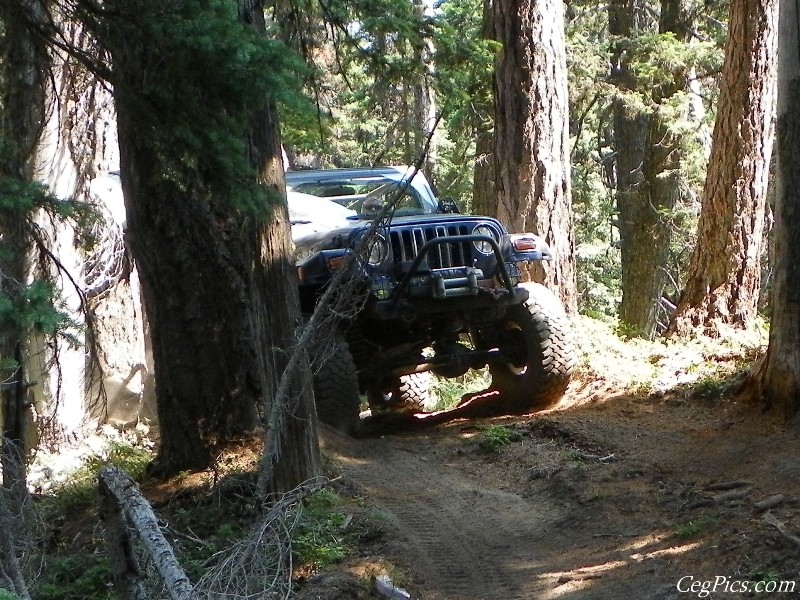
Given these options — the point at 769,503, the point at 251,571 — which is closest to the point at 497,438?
the point at 769,503

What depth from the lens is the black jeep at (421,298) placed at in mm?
8398

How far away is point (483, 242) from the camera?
9.01 m

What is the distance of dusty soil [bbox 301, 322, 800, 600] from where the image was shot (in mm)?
5121

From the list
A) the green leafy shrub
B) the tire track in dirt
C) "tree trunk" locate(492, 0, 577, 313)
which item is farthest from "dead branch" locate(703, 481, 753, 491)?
"tree trunk" locate(492, 0, 577, 313)

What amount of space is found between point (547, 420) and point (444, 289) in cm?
162

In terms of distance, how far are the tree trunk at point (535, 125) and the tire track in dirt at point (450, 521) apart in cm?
420

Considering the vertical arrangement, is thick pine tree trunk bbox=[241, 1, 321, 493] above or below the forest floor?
above

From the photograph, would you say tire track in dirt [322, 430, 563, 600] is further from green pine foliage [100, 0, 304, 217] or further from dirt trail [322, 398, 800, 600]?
green pine foliage [100, 0, 304, 217]

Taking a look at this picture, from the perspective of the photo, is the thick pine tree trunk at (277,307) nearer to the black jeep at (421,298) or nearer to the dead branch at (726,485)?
the black jeep at (421,298)

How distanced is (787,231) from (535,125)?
481cm

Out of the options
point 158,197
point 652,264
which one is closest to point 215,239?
point 158,197

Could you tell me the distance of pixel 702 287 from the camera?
1128 cm

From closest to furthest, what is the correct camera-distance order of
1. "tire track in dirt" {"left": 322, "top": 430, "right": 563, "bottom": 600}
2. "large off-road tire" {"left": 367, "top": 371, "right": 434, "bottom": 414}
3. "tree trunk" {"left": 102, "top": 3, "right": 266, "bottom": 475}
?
1. "tire track in dirt" {"left": 322, "top": 430, "right": 563, "bottom": 600}
2. "tree trunk" {"left": 102, "top": 3, "right": 266, "bottom": 475}
3. "large off-road tire" {"left": 367, "top": 371, "right": 434, "bottom": 414}

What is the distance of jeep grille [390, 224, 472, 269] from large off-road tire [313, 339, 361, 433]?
3.32ft
